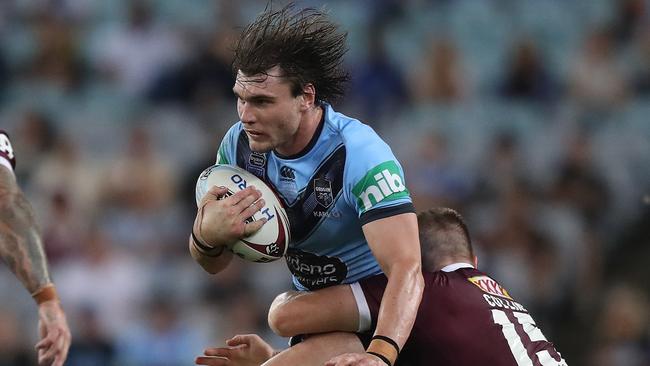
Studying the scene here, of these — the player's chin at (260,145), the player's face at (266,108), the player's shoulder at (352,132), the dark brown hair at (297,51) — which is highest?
the dark brown hair at (297,51)

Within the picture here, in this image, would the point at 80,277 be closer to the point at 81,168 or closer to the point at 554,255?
the point at 81,168

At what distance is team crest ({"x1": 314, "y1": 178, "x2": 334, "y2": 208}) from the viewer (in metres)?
4.52

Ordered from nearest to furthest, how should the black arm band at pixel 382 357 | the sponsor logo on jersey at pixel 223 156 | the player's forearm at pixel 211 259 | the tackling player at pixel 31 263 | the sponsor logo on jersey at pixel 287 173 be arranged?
1. the black arm band at pixel 382 357
2. the tackling player at pixel 31 263
3. the sponsor logo on jersey at pixel 287 173
4. the player's forearm at pixel 211 259
5. the sponsor logo on jersey at pixel 223 156

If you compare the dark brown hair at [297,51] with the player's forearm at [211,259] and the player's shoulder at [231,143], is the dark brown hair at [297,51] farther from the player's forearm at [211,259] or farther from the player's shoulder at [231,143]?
the player's forearm at [211,259]

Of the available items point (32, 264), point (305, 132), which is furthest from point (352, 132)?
point (32, 264)

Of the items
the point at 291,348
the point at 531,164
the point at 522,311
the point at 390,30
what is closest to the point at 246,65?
the point at 291,348

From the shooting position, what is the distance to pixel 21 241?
172 inches

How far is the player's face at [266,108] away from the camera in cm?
442

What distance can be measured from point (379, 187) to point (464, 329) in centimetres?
66

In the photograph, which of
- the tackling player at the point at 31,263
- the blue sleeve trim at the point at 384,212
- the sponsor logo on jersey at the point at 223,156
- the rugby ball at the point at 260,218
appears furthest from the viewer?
the sponsor logo on jersey at the point at 223,156

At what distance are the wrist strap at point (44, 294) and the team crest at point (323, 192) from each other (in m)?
1.10

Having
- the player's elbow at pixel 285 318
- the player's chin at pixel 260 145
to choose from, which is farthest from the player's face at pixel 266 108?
the player's elbow at pixel 285 318

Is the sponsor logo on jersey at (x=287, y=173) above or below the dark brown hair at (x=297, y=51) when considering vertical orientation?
below

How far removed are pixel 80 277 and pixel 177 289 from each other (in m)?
0.72
